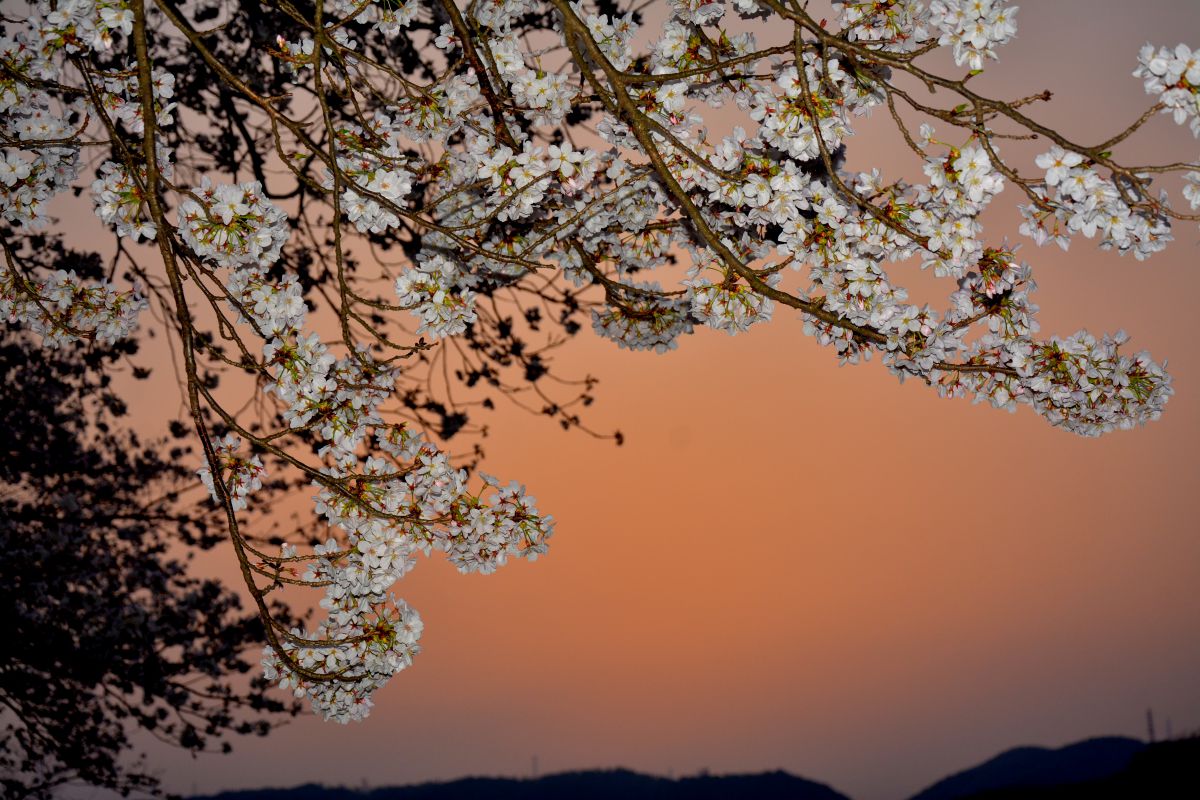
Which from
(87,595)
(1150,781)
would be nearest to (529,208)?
(87,595)

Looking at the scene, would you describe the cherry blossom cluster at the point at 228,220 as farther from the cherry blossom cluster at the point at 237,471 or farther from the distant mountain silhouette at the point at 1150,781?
the distant mountain silhouette at the point at 1150,781

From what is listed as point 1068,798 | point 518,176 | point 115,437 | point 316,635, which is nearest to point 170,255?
point 518,176

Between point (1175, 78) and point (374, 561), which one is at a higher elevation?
point (1175, 78)

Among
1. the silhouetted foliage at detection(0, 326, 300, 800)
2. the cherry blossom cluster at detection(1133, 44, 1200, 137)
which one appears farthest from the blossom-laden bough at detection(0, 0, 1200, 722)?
the silhouetted foliage at detection(0, 326, 300, 800)

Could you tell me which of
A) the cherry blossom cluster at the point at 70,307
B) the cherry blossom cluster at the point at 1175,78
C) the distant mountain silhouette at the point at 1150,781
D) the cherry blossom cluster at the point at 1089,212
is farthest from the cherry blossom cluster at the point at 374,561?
the distant mountain silhouette at the point at 1150,781

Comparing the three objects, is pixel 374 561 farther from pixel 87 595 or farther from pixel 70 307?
pixel 87 595

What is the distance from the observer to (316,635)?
3.96m

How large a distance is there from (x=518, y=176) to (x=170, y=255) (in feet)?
4.36

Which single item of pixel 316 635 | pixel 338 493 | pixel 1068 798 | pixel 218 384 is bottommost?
pixel 1068 798

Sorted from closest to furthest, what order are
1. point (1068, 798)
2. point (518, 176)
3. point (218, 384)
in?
1. point (518, 176)
2. point (218, 384)
3. point (1068, 798)

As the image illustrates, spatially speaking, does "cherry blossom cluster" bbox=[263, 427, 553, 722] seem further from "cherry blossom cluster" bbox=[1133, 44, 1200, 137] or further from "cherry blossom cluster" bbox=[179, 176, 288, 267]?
"cherry blossom cluster" bbox=[1133, 44, 1200, 137]

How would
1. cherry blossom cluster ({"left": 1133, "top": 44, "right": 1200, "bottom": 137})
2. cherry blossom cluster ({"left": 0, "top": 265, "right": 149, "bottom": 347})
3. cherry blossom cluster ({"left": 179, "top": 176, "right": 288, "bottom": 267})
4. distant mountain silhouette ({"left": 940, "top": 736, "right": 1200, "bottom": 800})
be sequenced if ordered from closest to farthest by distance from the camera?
cherry blossom cluster ({"left": 1133, "top": 44, "right": 1200, "bottom": 137})
cherry blossom cluster ({"left": 179, "top": 176, "right": 288, "bottom": 267})
cherry blossom cluster ({"left": 0, "top": 265, "right": 149, "bottom": 347})
distant mountain silhouette ({"left": 940, "top": 736, "right": 1200, "bottom": 800})

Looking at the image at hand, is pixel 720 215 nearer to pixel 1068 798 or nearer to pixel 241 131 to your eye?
pixel 241 131

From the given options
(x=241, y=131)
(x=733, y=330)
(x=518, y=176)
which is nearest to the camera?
(x=518, y=176)
